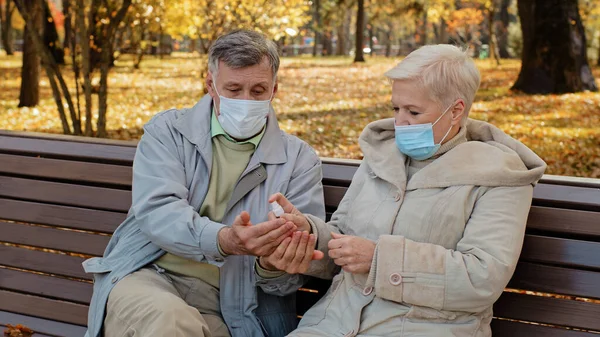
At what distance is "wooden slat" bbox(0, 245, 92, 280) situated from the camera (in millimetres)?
4312

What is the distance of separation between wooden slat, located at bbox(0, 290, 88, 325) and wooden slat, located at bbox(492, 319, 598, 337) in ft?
6.47

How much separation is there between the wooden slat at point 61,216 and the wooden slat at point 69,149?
9.9 inches

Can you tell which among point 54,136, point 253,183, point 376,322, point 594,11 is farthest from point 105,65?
point 594,11

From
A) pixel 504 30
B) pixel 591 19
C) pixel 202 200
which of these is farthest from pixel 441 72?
pixel 504 30

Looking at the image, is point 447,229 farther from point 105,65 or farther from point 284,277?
point 105,65

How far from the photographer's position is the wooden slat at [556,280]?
3293 millimetres

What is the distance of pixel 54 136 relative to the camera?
456 cm

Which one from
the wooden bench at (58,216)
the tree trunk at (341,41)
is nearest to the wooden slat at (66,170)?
the wooden bench at (58,216)

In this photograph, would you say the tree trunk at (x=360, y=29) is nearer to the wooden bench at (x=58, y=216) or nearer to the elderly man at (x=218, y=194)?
the wooden bench at (x=58, y=216)

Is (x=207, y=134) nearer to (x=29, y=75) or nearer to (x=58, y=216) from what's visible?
(x=58, y=216)

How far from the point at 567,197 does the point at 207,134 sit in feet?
4.83

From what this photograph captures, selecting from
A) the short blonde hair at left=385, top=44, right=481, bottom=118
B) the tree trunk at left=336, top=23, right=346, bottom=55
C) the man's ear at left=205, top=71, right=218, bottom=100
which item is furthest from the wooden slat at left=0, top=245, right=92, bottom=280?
the tree trunk at left=336, top=23, right=346, bottom=55

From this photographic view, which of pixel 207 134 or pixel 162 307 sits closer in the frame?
pixel 162 307

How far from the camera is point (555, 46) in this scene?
14969 millimetres
